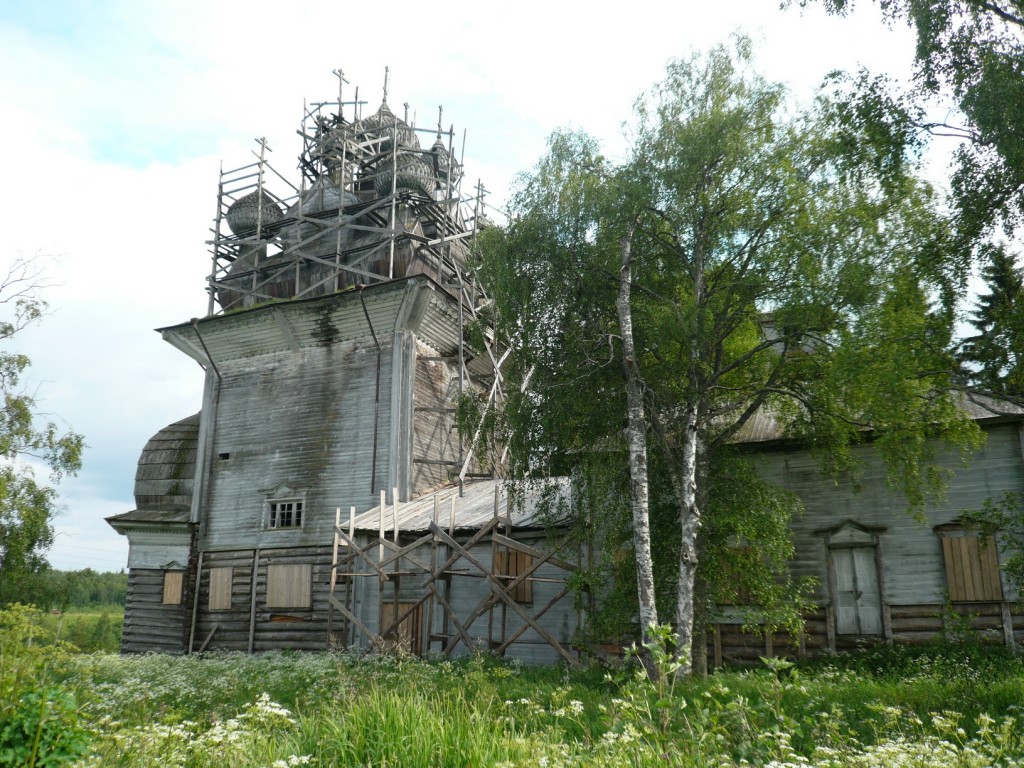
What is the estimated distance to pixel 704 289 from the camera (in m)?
15.4

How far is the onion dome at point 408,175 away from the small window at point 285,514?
11.7 metres

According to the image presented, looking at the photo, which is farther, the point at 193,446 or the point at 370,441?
the point at 193,446

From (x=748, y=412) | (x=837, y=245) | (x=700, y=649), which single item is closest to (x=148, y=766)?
(x=700, y=649)

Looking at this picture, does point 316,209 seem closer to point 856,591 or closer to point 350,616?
point 350,616

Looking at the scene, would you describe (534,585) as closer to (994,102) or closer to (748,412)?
(748,412)

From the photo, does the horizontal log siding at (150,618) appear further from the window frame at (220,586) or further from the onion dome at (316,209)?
the onion dome at (316,209)

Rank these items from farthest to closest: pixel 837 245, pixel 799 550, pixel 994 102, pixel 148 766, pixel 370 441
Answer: pixel 370 441
pixel 799 550
pixel 837 245
pixel 994 102
pixel 148 766

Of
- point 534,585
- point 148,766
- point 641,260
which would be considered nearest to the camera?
point 148,766

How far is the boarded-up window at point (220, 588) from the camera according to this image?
2606cm

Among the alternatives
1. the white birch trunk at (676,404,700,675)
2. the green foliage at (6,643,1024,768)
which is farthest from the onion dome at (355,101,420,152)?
the white birch trunk at (676,404,700,675)

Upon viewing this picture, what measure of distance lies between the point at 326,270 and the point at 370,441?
27.6 ft

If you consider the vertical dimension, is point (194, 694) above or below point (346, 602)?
below

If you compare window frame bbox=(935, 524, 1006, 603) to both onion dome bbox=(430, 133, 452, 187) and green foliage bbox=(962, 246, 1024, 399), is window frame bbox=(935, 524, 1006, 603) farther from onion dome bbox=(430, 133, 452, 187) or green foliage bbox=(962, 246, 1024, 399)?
onion dome bbox=(430, 133, 452, 187)

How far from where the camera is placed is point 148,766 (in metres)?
6.82
